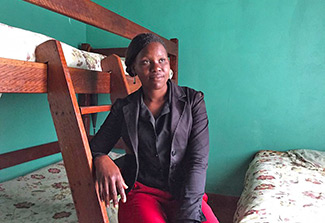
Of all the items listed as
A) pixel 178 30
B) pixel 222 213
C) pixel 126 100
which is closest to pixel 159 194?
pixel 126 100

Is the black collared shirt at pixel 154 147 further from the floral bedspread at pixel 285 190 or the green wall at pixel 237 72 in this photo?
the green wall at pixel 237 72

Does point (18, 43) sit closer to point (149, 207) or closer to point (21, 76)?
point (21, 76)

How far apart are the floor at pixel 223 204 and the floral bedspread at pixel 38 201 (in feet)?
4.67

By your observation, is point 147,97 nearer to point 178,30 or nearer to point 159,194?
point 159,194

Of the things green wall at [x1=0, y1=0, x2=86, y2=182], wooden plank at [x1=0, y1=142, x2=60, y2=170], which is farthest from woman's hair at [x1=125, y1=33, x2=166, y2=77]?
green wall at [x1=0, y1=0, x2=86, y2=182]

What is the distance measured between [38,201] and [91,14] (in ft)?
3.56

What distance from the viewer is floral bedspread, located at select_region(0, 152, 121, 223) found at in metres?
1.35

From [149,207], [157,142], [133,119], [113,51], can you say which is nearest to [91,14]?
[133,119]

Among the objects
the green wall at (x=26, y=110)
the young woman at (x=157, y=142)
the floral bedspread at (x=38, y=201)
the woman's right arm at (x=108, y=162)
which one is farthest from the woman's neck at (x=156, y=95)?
the green wall at (x=26, y=110)

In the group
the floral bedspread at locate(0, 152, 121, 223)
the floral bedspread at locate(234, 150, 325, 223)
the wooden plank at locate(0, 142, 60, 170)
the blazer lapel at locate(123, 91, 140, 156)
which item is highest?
the blazer lapel at locate(123, 91, 140, 156)

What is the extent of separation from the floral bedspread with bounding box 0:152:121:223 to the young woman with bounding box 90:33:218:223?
16.8 inches

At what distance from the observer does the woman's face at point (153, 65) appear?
110cm

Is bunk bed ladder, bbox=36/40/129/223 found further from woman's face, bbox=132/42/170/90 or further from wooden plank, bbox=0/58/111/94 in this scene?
woman's face, bbox=132/42/170/90

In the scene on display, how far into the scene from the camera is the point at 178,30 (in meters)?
2.73
